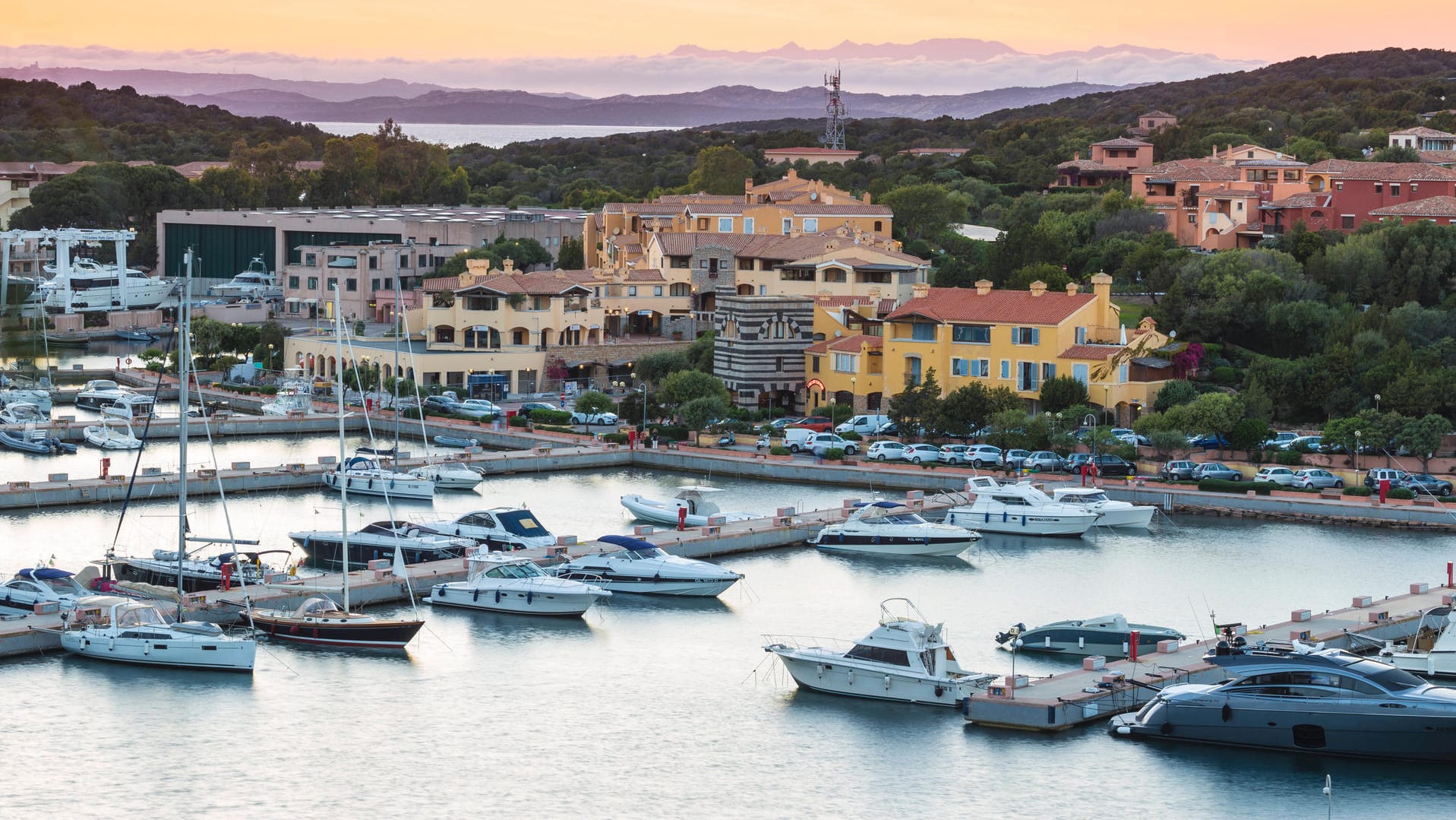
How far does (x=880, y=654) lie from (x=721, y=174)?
2842 inches

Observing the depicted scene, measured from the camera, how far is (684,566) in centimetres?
3697

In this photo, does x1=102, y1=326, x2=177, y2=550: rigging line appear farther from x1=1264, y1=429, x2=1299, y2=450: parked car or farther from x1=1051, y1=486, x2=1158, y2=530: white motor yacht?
x1=1264, y1=429, x2=1299, y2=450: parked car

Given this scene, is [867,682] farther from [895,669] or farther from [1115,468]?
[1115,468]

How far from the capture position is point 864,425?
55.9 m

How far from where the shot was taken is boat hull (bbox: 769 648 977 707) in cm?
2931

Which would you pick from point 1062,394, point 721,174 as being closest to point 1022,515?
point 1062,394

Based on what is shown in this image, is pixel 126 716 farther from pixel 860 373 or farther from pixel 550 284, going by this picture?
pixel 550 284

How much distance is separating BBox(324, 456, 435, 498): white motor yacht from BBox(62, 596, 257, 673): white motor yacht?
51.2ft

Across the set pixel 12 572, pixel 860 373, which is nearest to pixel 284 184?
pixel 860 373

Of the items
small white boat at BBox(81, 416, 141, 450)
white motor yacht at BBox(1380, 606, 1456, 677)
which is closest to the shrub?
small white boat at BBox(81, 416, 141, 450)

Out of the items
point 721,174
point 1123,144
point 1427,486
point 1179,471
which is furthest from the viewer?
point 721,174

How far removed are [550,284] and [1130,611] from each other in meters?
35.4

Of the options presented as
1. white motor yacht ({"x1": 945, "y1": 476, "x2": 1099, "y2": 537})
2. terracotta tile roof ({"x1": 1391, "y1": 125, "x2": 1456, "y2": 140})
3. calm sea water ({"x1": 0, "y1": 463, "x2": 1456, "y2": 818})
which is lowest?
calm sea water ({"x1": 0, "y1": 463, "x2": 1456, "y2": 818})

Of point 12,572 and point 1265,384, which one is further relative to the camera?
Answer: point 1265,384
